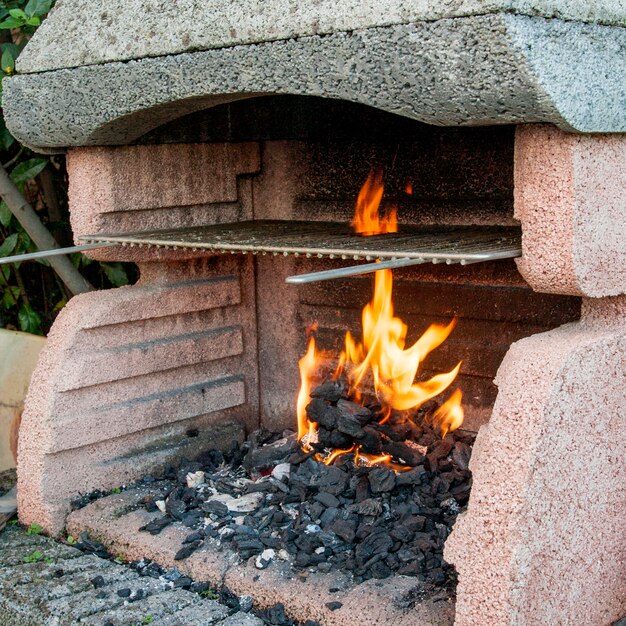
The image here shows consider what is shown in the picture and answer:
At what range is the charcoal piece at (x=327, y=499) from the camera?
123 inches

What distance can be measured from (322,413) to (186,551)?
74 centimetres

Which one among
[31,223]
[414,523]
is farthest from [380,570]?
[31,223]

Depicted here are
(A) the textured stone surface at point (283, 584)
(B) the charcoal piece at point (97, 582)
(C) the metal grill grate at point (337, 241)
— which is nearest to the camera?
(C) the metal grill grate at point (337, 241)

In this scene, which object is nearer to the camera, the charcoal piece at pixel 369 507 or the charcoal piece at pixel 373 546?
the charcoal piece at pixel 373 546

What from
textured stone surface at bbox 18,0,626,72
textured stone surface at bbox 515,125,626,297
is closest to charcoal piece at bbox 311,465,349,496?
textured stone surface at bbox 515,125,626,297

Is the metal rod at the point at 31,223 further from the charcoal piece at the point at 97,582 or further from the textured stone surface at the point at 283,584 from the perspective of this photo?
the charcoal piece at the point at 97,582

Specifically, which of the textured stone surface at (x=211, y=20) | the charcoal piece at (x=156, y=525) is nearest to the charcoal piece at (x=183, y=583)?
the charcoal piece at (x=156, y=525)

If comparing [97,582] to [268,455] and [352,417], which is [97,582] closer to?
[268,455]

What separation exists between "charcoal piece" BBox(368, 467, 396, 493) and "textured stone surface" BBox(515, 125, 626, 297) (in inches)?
39.9

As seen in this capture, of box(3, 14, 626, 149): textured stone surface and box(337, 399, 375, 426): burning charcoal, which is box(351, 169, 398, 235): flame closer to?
box(337, 399, 375, 426): burning charcoal

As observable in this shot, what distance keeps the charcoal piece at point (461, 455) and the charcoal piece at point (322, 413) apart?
0.45m

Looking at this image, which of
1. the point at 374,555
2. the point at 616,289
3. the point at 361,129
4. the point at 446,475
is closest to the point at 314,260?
the point at 361,129

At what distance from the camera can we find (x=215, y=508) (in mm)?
3279

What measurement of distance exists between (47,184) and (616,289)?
306 centimetres
